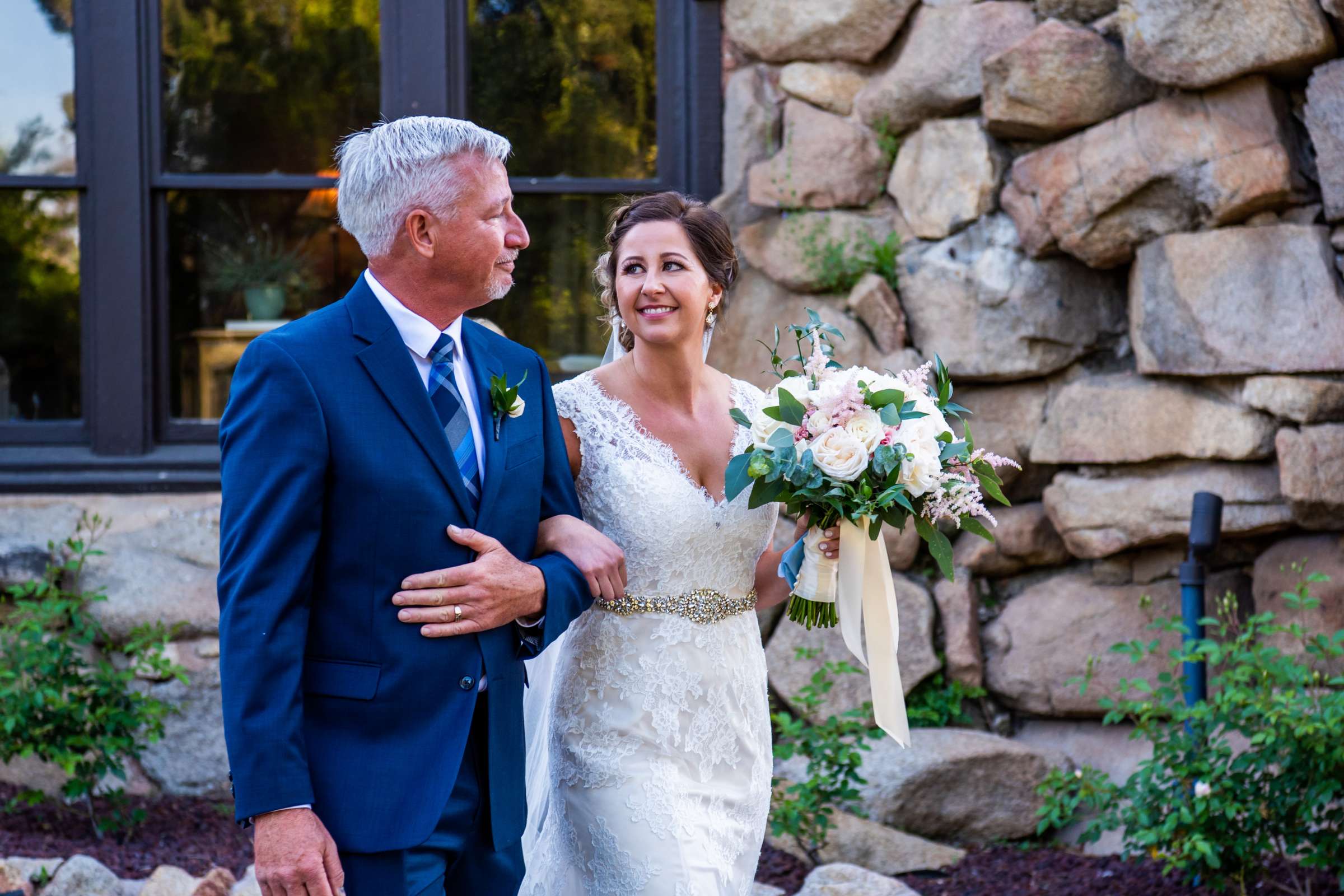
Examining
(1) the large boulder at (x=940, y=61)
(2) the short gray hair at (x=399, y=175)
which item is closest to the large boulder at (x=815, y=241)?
(1) the large boulder at (x=940, y=61)

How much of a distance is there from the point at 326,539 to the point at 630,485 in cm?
99

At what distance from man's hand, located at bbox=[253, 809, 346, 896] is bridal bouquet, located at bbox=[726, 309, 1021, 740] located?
1196 millimetres

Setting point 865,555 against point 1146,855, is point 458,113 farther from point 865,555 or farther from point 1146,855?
point 1146,855

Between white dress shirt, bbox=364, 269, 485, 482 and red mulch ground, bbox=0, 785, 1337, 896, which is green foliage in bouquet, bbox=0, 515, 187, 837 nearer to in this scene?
red mulch ground, bbox=0, 785, 1337, 896

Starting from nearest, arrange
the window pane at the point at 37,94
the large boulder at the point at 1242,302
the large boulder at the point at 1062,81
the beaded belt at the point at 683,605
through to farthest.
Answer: the beaded belt at the point at 683,605 → the large boulder at the point at 1242,302 → the large boulder at the point at 1062,81 → the window pane at the point at 37,94

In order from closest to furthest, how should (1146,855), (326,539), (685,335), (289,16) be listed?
1. (326,539)
2. (685,335)
3. (1146,855)
4. (289,16)

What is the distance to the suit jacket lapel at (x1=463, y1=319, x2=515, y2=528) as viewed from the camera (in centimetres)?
261

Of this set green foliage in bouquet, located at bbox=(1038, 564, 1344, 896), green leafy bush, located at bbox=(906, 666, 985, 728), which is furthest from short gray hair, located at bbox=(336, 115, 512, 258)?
green leafy bush, located at bbox=(906, 666, 985, 728)

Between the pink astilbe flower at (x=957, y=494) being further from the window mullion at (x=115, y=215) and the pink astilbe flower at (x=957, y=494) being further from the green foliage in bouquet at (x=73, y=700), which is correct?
the window mullion at (x=115, y=215)

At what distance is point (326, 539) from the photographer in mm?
2430

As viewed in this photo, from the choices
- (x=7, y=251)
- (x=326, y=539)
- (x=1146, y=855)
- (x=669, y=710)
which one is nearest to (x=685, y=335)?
(x=669, y=710)

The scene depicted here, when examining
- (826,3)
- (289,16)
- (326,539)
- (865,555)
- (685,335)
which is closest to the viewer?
(326,539)

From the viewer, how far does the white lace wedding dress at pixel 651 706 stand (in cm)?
308

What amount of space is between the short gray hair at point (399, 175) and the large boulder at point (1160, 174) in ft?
9.29
